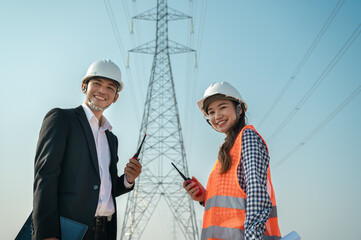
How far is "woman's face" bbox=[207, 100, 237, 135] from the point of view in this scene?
2.82 meters

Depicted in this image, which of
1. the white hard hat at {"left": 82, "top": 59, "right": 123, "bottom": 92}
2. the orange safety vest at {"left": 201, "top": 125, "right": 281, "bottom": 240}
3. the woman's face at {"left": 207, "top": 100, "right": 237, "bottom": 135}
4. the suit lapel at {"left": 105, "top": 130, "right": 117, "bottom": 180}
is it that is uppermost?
the white hard hat at {"left": 82, "top": 59, "right": 123, "bottom": 92}

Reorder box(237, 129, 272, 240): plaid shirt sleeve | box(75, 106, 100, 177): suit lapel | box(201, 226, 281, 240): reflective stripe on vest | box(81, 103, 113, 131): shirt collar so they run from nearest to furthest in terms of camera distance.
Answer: box(237, 129, 272, 240): plaid shirt sleeve → box(201, 226, 281, 240): reflective stripe on vest → box(75, 106, 100, 177): suit lapel → box(81, 103, 113, 131): shirt collar

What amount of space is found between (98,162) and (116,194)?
1.58 feet

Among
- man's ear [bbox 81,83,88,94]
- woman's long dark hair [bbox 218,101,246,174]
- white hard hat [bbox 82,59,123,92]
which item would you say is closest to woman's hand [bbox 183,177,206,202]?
woman's long dark hair [bbox 218,101,246,174]

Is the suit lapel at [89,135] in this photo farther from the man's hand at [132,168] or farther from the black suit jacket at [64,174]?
the man's hand at [132,168]

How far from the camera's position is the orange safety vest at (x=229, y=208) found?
85.6 inches

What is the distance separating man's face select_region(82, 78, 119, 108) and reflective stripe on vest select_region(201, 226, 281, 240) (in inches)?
61.3

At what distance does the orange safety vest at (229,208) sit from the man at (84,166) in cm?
92

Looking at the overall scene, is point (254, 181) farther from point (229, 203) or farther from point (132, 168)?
point (132, 168)

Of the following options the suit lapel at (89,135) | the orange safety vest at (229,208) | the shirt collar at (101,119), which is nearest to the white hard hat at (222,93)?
the orange safety vest at (229,208)

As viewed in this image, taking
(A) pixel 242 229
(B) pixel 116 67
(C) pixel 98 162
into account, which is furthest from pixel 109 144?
(A) pixel 242 229

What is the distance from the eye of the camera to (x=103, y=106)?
305 cm

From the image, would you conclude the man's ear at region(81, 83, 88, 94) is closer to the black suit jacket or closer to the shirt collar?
the shirt collar

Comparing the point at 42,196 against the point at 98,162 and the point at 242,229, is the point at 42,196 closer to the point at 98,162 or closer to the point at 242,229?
the point at 98,162
